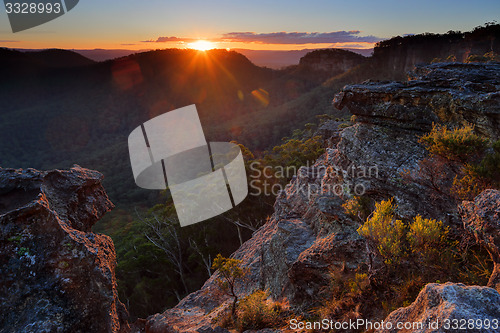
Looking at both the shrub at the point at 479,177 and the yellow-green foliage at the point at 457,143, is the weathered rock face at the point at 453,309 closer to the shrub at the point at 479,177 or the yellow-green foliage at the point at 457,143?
the shrub at the point at 479,177

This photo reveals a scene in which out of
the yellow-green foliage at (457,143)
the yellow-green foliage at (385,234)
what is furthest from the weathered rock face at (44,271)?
the yellow-green foliage at (457,143)

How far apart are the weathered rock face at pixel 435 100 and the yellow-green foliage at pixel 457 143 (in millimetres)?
786

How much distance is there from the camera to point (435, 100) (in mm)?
6949

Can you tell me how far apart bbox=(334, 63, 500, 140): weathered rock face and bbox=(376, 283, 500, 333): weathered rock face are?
475 cm

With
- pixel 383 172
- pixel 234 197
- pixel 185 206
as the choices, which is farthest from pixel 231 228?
pixel 383 172

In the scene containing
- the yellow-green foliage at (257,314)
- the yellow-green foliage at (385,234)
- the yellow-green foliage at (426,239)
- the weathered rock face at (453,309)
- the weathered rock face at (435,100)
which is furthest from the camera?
the weathered rock face at (435,100)

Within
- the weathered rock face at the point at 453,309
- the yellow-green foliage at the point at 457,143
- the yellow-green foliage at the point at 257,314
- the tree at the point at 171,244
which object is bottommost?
the tree at the point at 171,244

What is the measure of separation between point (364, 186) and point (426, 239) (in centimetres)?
235

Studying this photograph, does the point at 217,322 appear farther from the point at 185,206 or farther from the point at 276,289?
the point at 185,206

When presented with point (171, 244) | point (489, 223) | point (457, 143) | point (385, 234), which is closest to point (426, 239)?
point (385, 234)

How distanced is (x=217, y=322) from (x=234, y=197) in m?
12.8

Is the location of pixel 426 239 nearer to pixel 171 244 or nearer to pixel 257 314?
pixel 257 314

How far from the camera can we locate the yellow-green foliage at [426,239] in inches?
189

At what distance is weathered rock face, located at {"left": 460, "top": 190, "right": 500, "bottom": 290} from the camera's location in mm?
3762
